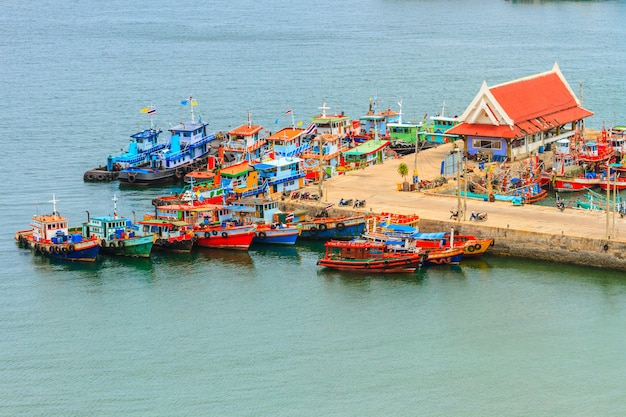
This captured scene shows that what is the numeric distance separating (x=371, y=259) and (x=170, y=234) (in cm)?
1153

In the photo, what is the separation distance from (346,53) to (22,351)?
352ft

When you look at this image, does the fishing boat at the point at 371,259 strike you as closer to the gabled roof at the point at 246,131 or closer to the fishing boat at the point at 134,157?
the gabled roof at the point at 246,131

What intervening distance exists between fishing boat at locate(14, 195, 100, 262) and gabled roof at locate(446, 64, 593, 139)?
27758mm

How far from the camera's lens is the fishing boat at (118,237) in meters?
66.8

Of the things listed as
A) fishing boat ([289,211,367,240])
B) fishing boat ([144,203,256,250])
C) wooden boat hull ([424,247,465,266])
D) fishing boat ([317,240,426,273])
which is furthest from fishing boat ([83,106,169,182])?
wooden boat hull ([424,247,465,266])

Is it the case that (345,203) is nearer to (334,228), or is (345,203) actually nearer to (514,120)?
(334,228)

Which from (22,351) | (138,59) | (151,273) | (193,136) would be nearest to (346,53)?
(138,59)

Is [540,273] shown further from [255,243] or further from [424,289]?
[255,243]

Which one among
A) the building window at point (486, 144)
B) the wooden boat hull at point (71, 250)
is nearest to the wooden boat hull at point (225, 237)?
the wooden boat hull at point (71, 250)

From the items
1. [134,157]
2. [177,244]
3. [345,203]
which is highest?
[134,157]

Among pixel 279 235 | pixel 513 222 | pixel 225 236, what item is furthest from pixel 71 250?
pixel 513 222

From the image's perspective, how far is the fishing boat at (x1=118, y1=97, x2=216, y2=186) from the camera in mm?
85438

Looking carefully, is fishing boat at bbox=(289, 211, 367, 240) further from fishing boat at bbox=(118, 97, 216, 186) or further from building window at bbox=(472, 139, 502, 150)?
fishing boat at bbox=(118, 97, 216, 186)

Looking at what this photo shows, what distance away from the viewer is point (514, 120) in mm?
83812
